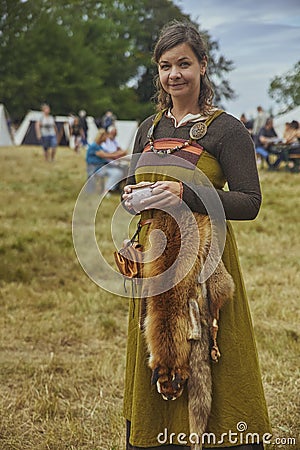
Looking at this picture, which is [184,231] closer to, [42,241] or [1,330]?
[1,330]

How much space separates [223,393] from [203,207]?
0.51m

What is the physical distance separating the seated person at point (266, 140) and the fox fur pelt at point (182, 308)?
11021 mm

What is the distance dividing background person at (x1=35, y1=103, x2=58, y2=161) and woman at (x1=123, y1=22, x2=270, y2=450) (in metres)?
11.5

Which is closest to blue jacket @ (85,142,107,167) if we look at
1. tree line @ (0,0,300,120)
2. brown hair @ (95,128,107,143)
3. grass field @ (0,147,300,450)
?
brown hair @ (95,128,107,143)

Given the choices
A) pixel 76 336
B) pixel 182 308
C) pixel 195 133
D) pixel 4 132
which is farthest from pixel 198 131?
pixel 4 132

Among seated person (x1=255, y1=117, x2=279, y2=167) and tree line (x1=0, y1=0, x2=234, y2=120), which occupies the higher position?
tree line (x1=0, y1=0, x2=234, y2=120)

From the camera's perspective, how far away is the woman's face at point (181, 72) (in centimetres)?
180

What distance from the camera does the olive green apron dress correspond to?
6.07 ft

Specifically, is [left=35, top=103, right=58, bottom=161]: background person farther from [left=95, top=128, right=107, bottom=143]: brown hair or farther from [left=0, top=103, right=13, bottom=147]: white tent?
[left=0, top=103, right=13, bottom=147]: white tent

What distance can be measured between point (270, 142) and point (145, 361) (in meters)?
11.0

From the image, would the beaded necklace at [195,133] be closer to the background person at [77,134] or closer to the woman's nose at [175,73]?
the woman's nose at [175,73]

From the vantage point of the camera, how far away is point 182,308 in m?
1.77

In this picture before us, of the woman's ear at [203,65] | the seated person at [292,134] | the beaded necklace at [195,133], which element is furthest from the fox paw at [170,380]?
the seated person at [292,134]

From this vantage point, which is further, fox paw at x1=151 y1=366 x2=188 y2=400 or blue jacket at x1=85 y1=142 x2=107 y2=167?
blue jacket at x1=85 y1=142 x2=107 y2=167
